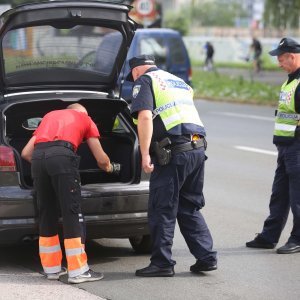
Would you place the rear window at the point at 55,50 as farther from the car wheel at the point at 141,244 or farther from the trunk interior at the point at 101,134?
the car wheel at the point at 141,244

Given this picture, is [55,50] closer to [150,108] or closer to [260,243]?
[150,108]

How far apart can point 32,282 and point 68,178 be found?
2.62 feet

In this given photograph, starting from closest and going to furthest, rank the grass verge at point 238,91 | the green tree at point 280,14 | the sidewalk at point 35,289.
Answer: the sidewalk at point 35,289
the grass verge at point 238,91
the green tree at point 280,14

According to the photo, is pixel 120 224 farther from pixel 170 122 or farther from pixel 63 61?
pixel 63 61

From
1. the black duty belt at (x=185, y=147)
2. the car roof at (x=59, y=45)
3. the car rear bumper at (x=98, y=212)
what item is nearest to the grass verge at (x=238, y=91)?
the car roof at (x=59, y=45)

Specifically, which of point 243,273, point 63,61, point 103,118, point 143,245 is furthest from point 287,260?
point 63,61

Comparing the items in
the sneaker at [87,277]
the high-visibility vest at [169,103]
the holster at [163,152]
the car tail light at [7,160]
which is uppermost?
the high-visibility vest at [169,103]

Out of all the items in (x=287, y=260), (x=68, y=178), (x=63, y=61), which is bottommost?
(x=287, y=260)

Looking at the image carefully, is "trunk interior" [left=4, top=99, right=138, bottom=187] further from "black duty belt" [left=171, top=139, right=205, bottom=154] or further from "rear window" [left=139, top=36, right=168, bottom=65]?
"rear window" [left=139, top=36, right=168, bottom=65]

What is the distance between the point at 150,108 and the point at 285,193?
5.85 feet

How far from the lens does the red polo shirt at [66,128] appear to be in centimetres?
676

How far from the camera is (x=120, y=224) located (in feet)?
23.5

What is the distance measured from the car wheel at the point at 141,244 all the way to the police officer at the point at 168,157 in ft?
2.62

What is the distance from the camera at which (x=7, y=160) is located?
275 inches
